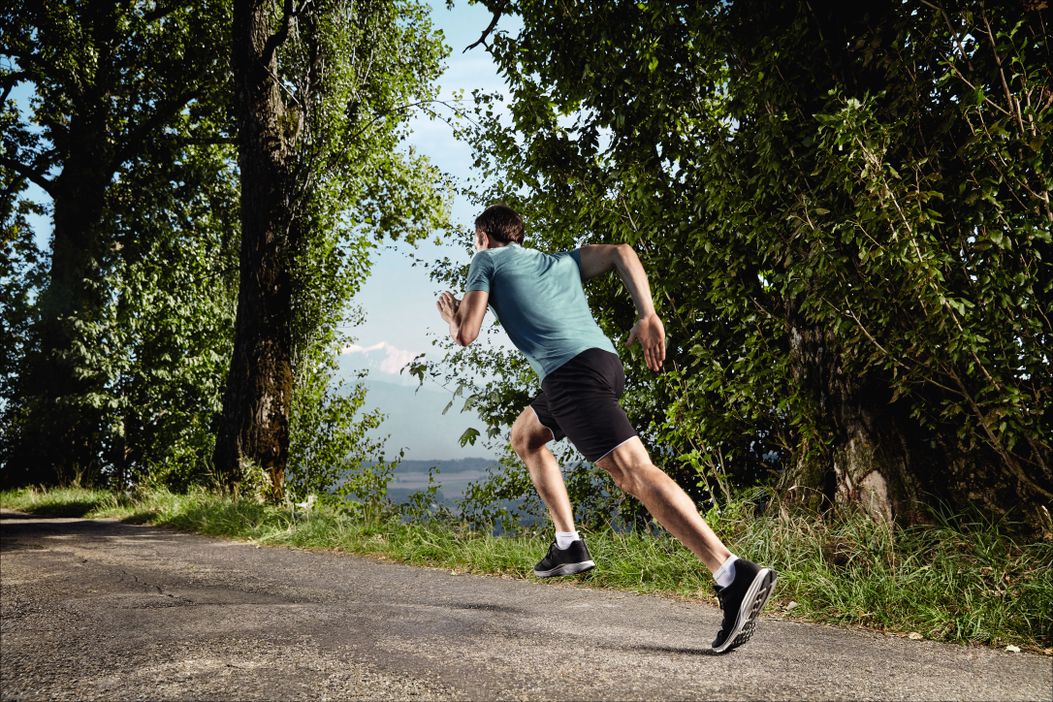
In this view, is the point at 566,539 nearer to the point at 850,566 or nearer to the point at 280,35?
the point at 850,566

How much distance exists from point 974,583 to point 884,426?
4.93ft

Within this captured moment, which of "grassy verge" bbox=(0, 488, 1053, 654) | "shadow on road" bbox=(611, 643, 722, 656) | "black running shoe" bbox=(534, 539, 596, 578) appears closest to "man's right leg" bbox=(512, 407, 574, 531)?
"black running shoe" bbox=(534, 539, 596, 578)

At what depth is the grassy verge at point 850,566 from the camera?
4.18 m

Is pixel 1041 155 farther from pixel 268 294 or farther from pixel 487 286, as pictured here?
pixel 268 294

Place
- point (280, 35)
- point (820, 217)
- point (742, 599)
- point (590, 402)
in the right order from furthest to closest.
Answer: point (280, 35) → point (820, 217) → point (590, 402) → point (742, 599)

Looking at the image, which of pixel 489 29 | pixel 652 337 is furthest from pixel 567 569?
pixel 489 29

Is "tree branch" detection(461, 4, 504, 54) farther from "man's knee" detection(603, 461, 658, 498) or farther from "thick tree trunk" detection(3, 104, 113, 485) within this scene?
"thick tree trunk" detection(3, 104, 113, 485)

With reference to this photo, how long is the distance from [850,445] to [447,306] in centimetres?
338

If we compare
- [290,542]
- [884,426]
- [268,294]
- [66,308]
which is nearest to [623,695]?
[884,426]

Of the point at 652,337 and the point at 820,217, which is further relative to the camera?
the point at 820,217

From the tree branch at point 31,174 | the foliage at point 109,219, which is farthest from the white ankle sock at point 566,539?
the tree branch at point 31,174

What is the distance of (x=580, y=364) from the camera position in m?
4.01

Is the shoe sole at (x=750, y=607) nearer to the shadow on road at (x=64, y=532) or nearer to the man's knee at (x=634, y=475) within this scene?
the man's knee at (x=634, y=475)

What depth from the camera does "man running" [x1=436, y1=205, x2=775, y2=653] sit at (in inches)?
142
